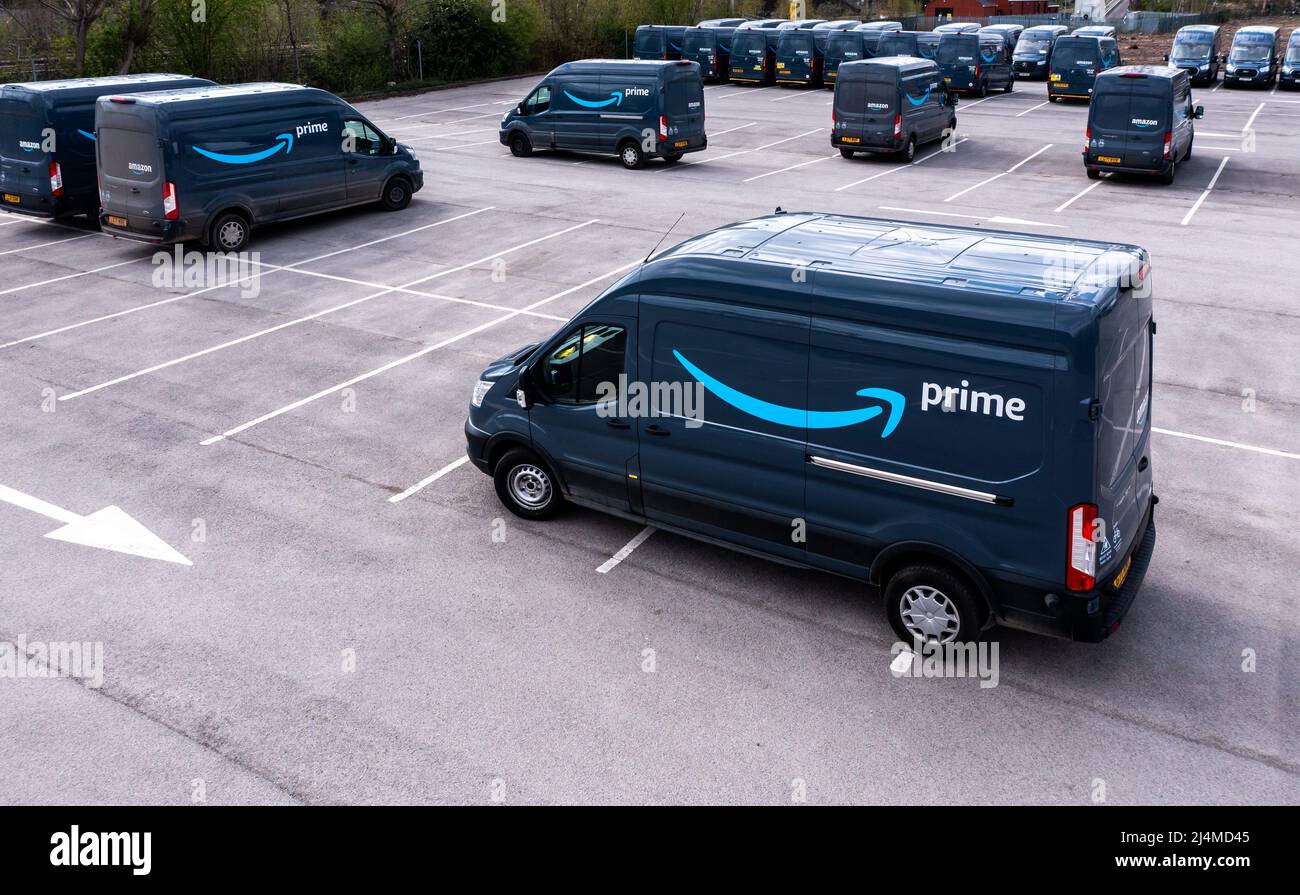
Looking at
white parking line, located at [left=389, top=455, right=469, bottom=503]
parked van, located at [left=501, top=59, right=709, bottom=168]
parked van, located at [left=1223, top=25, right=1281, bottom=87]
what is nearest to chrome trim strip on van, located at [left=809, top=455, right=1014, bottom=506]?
white parking line, located at [left=389, top=455, right=469, bottom=503]

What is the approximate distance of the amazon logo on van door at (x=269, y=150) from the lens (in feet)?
54.4

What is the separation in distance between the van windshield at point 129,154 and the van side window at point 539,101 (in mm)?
10959

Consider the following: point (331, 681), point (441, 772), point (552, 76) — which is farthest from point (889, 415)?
point (552, 76)

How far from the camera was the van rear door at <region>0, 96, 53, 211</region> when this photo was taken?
58.4ft

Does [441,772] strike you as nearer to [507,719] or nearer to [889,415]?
[507,719]

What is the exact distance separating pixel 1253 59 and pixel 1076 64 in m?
8.04

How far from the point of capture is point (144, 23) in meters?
32.8

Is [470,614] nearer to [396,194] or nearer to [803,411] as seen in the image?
[803,411]

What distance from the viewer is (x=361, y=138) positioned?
19.1 meters

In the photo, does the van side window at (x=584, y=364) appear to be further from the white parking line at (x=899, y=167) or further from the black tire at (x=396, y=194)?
the white parking line at (x=899, y=167)

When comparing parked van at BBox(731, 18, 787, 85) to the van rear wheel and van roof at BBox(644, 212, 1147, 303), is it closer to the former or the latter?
the van rear wheel

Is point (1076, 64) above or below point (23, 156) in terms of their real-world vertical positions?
above

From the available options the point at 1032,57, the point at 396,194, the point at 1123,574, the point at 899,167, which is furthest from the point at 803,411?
the point at 1032,57
